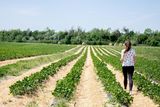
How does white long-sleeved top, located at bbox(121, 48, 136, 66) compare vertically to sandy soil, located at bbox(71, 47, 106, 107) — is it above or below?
above

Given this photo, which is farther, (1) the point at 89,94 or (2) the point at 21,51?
(2) the point at 21,51

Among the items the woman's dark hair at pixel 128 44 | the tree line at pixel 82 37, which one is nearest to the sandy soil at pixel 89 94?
the woman's dark hair at pixel 128 44

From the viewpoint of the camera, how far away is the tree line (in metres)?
125

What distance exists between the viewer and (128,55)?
12.5m

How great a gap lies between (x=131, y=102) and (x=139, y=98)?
3.14 ft

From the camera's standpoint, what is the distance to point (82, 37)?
5394 inches

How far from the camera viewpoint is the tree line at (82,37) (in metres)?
125

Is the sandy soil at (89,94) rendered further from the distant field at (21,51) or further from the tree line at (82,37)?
the tree line at (82,37)

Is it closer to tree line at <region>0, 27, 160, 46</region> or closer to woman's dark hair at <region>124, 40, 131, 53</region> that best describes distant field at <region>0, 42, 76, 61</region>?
woman's dark hair at <region>124, 40, 131, 53</region>

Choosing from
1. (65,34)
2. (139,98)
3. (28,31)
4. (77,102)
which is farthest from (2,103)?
(28,31)

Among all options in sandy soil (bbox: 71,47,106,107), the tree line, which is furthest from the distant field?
the tree line

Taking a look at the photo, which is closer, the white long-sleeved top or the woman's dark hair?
the woman's dark hair

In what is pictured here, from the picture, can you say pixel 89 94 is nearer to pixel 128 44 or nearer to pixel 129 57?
pixel 129 57

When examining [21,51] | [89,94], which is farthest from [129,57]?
[21,51]
